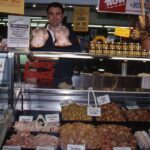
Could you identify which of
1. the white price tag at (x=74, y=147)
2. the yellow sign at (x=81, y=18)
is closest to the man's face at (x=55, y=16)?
the white price tag at (x=74, y=147)

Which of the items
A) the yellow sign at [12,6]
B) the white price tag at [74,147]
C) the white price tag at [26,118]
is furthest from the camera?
the yellow sign at [12,6]

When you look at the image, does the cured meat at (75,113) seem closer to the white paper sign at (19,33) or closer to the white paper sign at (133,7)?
the white paper sign at (19,33)

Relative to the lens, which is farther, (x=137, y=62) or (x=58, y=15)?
(x=58, y=15)

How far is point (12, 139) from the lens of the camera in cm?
365

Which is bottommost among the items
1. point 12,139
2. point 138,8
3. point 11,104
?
point 12,139

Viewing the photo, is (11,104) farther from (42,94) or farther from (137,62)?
(137,62)

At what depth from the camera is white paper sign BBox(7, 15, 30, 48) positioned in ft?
13.4

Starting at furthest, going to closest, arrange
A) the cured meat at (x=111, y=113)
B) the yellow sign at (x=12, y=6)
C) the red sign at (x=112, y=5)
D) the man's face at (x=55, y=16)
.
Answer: the red sign at (x=112, y=5) → the man's face at (x=55, y=16) → the yellow sign at (x=12, y=6) → the cured meat at (x=111, y=113)

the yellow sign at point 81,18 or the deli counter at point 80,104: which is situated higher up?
the yellow sign at point 81,18

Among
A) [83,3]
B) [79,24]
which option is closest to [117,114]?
[83,3]

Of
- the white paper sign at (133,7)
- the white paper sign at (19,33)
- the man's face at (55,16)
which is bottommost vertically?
the white paper sign at (19,33)

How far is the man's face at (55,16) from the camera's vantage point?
5.03 meters

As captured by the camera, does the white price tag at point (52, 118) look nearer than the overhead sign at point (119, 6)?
Yes

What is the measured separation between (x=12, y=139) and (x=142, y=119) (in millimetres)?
1383
